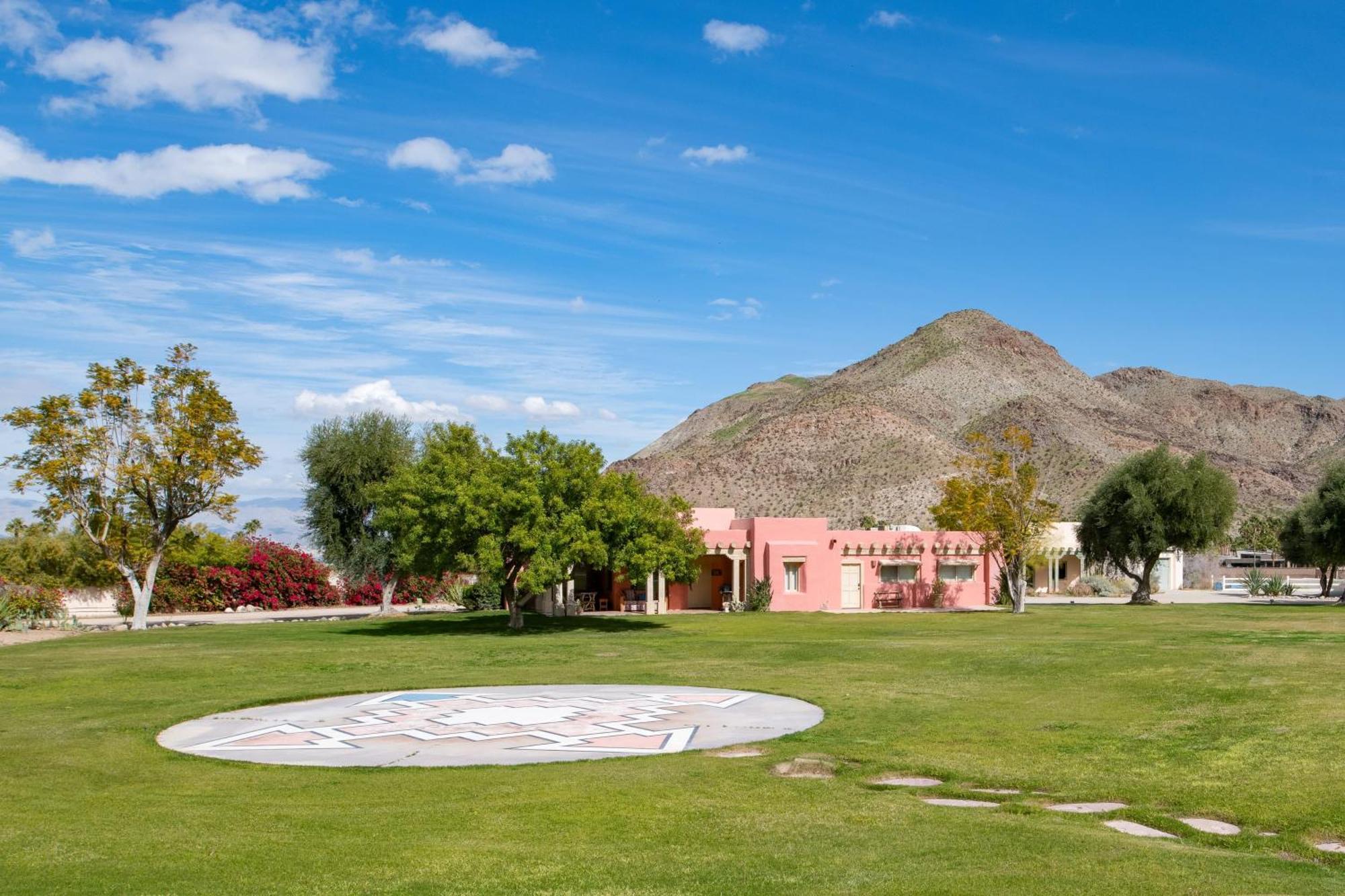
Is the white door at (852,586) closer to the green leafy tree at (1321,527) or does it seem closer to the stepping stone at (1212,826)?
the green leafy tree at (1321,527)

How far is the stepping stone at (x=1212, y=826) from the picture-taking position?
10.1 m

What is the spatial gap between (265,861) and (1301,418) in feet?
586

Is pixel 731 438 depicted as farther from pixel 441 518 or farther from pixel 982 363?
pixel 441 518

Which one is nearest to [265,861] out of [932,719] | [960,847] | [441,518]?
[960,847]

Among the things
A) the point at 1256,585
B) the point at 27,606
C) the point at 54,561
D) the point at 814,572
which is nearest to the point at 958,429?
the point at 1256,585

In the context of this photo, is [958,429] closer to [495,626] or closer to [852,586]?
[852,586]

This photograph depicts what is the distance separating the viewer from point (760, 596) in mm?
50469

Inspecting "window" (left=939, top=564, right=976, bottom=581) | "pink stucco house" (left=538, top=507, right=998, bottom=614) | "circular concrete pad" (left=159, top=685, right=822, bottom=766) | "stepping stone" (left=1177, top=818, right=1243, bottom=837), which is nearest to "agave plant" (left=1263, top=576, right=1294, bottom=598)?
"pink stucco house" (left=538, top=507, right=998, bottom=614)

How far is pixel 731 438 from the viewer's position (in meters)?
136

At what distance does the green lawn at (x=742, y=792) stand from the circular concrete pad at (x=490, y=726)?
0.64 meters

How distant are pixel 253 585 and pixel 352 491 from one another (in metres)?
8.27

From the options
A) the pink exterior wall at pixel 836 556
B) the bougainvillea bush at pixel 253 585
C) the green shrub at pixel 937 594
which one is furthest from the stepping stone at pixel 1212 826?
the green shrub at pixel 937 594

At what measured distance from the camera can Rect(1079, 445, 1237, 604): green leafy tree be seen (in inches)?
2164

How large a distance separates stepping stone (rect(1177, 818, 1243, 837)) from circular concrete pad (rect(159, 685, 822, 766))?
598 cm
